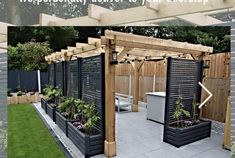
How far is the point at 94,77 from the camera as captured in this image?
11.0ft

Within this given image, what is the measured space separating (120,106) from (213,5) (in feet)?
15.7

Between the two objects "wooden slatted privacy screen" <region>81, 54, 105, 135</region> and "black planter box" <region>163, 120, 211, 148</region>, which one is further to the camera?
"black planter box" <region>163, 120, 211, 148</region>

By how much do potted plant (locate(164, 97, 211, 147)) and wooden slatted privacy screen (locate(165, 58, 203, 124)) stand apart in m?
0.08

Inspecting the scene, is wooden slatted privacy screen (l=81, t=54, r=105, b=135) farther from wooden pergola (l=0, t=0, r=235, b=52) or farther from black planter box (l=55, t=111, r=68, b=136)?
wooden pergola (l=0, t=0, r=235, b=52)

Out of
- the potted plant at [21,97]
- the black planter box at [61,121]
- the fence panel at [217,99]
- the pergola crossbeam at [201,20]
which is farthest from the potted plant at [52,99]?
the pergola crossbeam at [201,20]

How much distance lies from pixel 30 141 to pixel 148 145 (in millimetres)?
1833

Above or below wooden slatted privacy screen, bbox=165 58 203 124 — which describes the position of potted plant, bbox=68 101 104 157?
below

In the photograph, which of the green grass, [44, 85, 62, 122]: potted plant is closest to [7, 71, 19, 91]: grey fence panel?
the green grass

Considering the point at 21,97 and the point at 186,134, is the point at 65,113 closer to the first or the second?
the point at 21,97

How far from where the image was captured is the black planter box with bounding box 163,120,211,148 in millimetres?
3353

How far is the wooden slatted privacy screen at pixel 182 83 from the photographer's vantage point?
350 cm

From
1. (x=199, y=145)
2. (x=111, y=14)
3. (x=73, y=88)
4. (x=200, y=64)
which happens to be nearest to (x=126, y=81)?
(x=73, y=88)

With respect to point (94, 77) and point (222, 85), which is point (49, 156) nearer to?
point (94, 77)

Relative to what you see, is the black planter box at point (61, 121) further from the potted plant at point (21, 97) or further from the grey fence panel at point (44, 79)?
the grey fence panel at point (44, 79)
